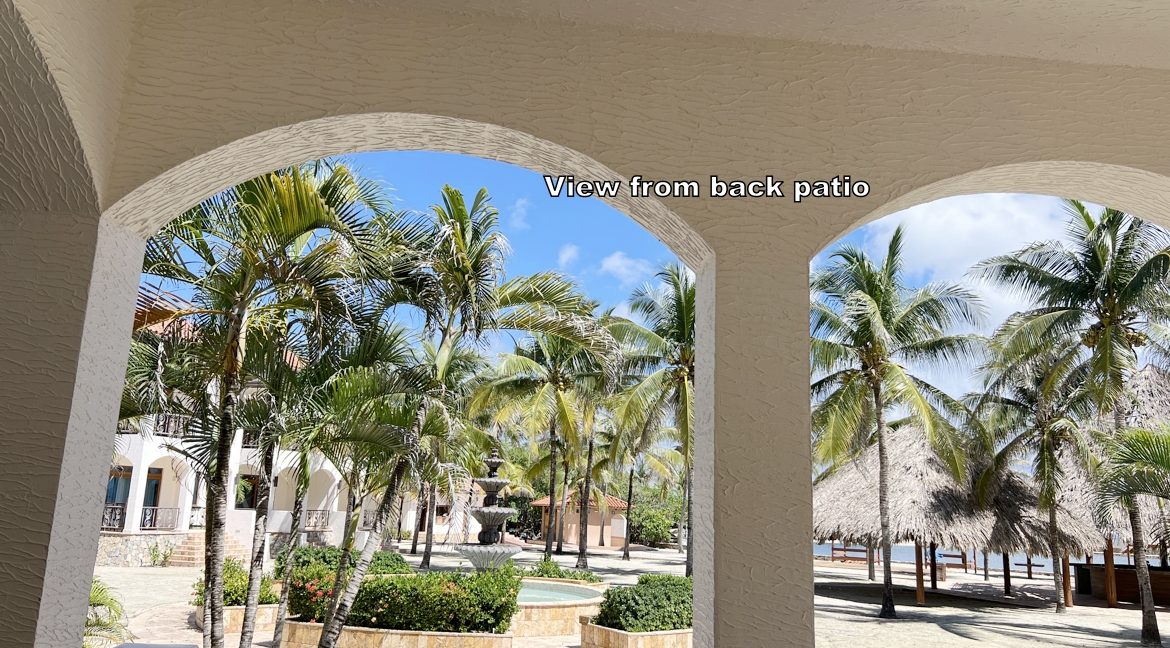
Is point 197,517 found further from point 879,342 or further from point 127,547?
point 879,342

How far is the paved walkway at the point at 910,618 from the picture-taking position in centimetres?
948

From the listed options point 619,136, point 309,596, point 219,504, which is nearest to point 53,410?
point 619,136

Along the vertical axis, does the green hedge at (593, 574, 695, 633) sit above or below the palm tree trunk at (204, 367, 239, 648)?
below

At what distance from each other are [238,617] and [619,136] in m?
7.59

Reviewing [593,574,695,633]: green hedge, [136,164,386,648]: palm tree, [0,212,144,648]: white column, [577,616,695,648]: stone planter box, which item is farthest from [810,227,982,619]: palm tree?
[0,212,144,648]: white column

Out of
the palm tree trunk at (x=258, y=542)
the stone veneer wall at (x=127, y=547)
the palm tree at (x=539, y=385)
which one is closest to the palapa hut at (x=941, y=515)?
the palm tree at (x=539, y=385)

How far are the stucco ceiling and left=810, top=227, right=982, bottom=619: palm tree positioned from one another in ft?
36.6

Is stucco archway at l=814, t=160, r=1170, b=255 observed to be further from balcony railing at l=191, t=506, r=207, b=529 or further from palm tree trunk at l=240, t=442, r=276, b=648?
balcony railing at l=191, t=506, r=207, b=529

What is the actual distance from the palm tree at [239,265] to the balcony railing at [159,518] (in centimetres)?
1415

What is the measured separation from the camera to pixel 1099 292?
13.5 m

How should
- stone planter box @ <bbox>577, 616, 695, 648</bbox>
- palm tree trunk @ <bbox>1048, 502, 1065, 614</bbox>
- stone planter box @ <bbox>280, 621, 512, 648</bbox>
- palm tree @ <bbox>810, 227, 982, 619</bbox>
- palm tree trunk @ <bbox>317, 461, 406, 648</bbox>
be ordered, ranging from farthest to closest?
palm tree trunk @ <bbox>1048, 502, 1065, 614</bbox>, palm tree @ <bbox>810, 227, 982, 619</bbox>, stone planter box @ <bbox>577, 616, 695, 648</bbox>, stone planter box @ <bbox>280, 621, 512, 648</bbox>, palm tree trunk @ <bbox>317, 461, 406, 648</bbox>

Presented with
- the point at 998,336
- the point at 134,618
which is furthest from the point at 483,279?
the point at 998,336

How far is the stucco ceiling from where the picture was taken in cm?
268

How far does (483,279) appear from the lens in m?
7.00
